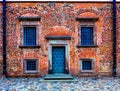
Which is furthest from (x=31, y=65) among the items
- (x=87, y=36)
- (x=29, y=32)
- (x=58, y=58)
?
(x=87, y=36)

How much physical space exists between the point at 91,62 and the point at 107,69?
4.08 feet

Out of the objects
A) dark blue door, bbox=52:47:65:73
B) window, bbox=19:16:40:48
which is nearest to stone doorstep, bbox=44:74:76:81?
dark blue door, bbox=52:47:65:73

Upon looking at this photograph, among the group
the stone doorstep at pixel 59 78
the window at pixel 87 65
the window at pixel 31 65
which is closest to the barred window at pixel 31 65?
the window at pixel 31 65

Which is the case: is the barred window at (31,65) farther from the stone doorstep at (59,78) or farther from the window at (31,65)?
the stone doorstep at (59,78)

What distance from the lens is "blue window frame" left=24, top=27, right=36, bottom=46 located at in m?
17.1

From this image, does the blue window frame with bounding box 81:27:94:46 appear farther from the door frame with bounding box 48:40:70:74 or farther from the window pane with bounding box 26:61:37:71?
the window pane with bounding box 26:61:37:71

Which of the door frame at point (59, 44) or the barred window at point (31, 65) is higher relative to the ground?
the door frame at point (59, 44)

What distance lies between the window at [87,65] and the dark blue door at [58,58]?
4.48ft

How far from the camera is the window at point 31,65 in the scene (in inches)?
672

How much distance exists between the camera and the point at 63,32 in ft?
56.0

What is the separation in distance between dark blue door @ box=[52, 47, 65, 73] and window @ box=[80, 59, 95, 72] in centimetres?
137

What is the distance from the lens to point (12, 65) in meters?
16.9

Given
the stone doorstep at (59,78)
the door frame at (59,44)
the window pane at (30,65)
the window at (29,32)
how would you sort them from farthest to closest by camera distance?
1. the window pane at (30,65)
2. the door frame at (59,44)
3. the window at (29,32)
4. the stone doorstep at (59,78)

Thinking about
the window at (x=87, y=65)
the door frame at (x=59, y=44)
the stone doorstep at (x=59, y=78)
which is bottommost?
the stone doorstep at (x=59, y=78)
